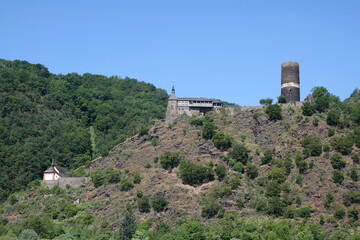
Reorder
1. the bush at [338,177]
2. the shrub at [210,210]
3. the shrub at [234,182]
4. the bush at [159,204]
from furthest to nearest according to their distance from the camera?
1. the shrub at [234,182]
2. the bush at [159,204]
3. the bush at [338,177]
4. the shrub at [210,210]

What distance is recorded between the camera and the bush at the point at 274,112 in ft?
359

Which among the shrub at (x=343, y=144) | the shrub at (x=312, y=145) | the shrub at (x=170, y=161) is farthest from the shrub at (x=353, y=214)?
the shrub at (x=170, y=161)

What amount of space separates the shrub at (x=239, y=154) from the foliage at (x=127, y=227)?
18.2 m

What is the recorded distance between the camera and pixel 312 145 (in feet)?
331

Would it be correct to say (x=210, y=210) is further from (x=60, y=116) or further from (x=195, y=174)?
(x=60, y=116)

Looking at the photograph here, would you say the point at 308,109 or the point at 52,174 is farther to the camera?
the point at 52,174

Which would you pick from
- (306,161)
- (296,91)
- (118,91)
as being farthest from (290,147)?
(118,91)

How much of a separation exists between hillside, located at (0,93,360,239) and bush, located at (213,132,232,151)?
0.14 m

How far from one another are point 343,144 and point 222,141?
55.6 ft

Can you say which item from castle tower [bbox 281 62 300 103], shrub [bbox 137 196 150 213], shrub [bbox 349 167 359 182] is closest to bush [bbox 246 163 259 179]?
shrub [bbox 349 167 359 182]

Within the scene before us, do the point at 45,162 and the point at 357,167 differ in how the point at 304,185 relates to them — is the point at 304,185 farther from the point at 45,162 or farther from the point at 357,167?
the point at 45,162

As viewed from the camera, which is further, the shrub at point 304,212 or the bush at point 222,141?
the bush at point 222,141

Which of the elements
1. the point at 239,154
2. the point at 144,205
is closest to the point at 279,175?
the point at 239,154

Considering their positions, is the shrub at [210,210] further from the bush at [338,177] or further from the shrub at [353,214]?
the shrub at [353,214]
